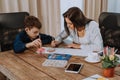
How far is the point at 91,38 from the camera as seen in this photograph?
6.98 feet

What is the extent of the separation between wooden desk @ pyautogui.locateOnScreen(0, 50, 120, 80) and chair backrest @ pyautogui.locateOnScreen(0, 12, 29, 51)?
50cm

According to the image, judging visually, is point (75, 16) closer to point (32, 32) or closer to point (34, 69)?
point (32, 32)

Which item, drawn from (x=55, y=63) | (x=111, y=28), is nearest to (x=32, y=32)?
(x=55, y=63)

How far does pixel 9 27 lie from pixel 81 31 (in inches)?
33.8

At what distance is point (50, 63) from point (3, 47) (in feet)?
3.10

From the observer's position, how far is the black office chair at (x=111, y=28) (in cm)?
227

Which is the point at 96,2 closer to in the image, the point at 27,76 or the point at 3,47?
the point at 3,47

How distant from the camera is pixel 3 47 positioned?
2.38 metres

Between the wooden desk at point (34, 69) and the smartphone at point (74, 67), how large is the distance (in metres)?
0.03

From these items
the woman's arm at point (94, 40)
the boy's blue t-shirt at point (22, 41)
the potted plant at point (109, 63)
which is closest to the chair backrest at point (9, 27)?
the boy's blue t-shirt at point (22, 41)

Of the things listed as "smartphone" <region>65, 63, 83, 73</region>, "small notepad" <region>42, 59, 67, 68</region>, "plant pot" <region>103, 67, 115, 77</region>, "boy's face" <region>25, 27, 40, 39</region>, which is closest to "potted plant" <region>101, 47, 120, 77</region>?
"plant pot" <region>103, 67, 115, 77</region>

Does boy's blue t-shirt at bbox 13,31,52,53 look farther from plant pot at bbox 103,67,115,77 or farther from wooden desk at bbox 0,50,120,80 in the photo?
plant pot at bbox 103,67,115,77

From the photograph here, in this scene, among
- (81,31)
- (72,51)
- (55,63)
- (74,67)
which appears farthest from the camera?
(81,31)

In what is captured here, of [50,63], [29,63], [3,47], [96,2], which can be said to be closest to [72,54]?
[50,63]
